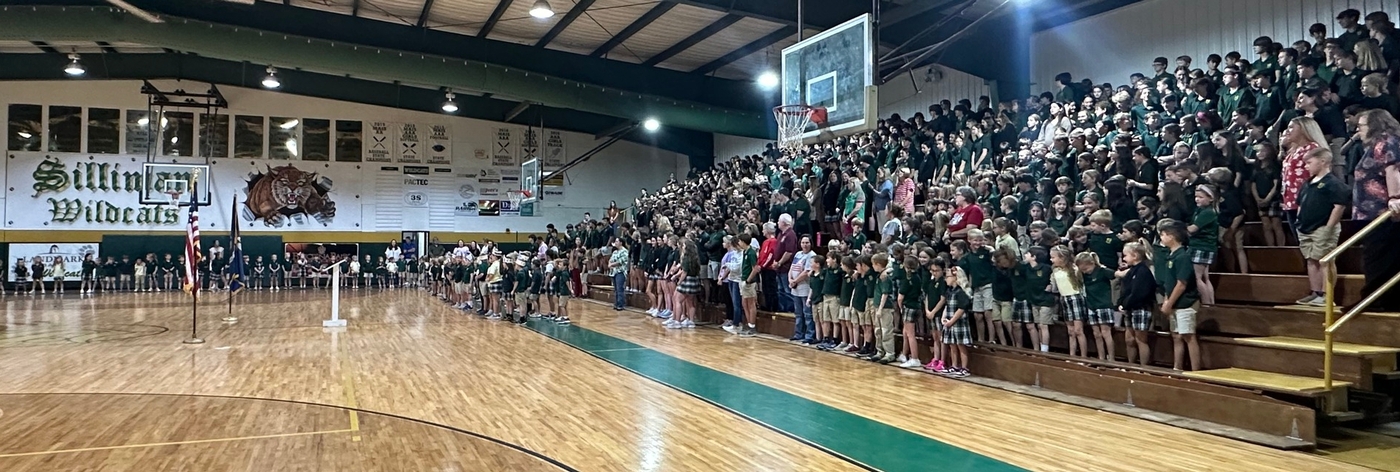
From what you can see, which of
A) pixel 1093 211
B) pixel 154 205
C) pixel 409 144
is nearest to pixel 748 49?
pixel 1093 211

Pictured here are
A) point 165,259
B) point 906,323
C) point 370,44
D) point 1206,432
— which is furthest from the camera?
point 165,259

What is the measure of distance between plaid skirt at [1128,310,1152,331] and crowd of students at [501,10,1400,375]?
0.02 meters

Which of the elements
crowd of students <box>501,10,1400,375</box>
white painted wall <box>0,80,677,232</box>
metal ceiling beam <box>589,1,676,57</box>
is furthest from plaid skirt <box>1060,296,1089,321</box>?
white painted wall <box>0,80,677,232</box>

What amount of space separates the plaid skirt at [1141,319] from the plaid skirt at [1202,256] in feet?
2.30

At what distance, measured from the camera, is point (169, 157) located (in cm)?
2727

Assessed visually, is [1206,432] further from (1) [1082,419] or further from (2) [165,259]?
(2) [165,259]

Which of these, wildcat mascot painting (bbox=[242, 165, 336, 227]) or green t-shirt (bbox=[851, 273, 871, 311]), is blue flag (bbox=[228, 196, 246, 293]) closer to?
wildcat mascot painting (bbox=[242, 165, 336, 227])

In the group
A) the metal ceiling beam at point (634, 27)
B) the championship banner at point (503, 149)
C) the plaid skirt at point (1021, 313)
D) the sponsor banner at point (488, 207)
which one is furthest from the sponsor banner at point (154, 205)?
the plaid skirt at point (1021, 313)

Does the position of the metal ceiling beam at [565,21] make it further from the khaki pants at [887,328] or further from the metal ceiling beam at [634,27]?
the khaki pants at [887,328]

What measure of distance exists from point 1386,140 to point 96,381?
12466mm

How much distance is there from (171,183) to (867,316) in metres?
24.9

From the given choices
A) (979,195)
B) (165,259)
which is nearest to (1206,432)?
(979,195)

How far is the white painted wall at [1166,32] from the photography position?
11.7m

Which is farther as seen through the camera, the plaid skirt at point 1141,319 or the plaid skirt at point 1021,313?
the plaid skirt at point 1021,313
